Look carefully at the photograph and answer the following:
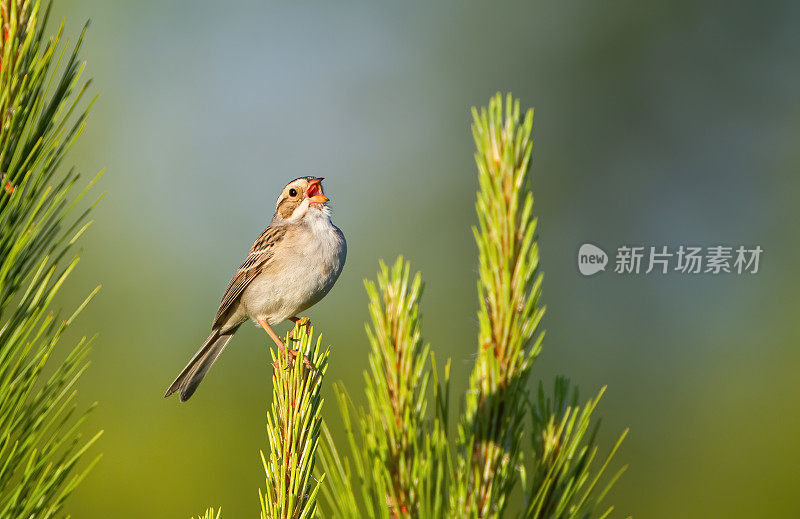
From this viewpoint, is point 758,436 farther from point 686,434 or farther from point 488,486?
point 488,486

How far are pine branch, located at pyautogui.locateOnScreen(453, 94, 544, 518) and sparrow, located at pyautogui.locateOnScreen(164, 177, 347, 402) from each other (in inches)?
131

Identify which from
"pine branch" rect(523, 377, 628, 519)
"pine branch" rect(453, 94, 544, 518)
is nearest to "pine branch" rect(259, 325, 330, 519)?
"pine branch" rect(453, 94, 544, 518)

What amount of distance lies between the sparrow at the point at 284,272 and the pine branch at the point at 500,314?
3340 mm

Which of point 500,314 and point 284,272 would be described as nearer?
point 500,314

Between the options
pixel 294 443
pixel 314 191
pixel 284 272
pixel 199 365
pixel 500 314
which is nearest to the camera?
pixel 500 314

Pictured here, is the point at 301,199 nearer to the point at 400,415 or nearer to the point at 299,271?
the point at 299,271

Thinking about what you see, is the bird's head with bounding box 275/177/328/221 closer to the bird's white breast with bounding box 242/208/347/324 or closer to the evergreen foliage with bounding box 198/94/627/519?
the bird's white breast with bounding box 242/208/347/324

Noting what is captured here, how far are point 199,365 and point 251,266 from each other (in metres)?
0.87

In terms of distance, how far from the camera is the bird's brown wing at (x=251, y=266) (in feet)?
19.3

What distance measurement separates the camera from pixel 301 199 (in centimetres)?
612

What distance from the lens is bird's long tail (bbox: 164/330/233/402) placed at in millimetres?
5648

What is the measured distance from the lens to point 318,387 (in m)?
2.19

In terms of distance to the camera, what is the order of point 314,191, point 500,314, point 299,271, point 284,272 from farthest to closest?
point 314,191, point 284,272, point 299,271, point 500,314

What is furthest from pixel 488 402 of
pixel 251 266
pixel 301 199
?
pixel 301 199
